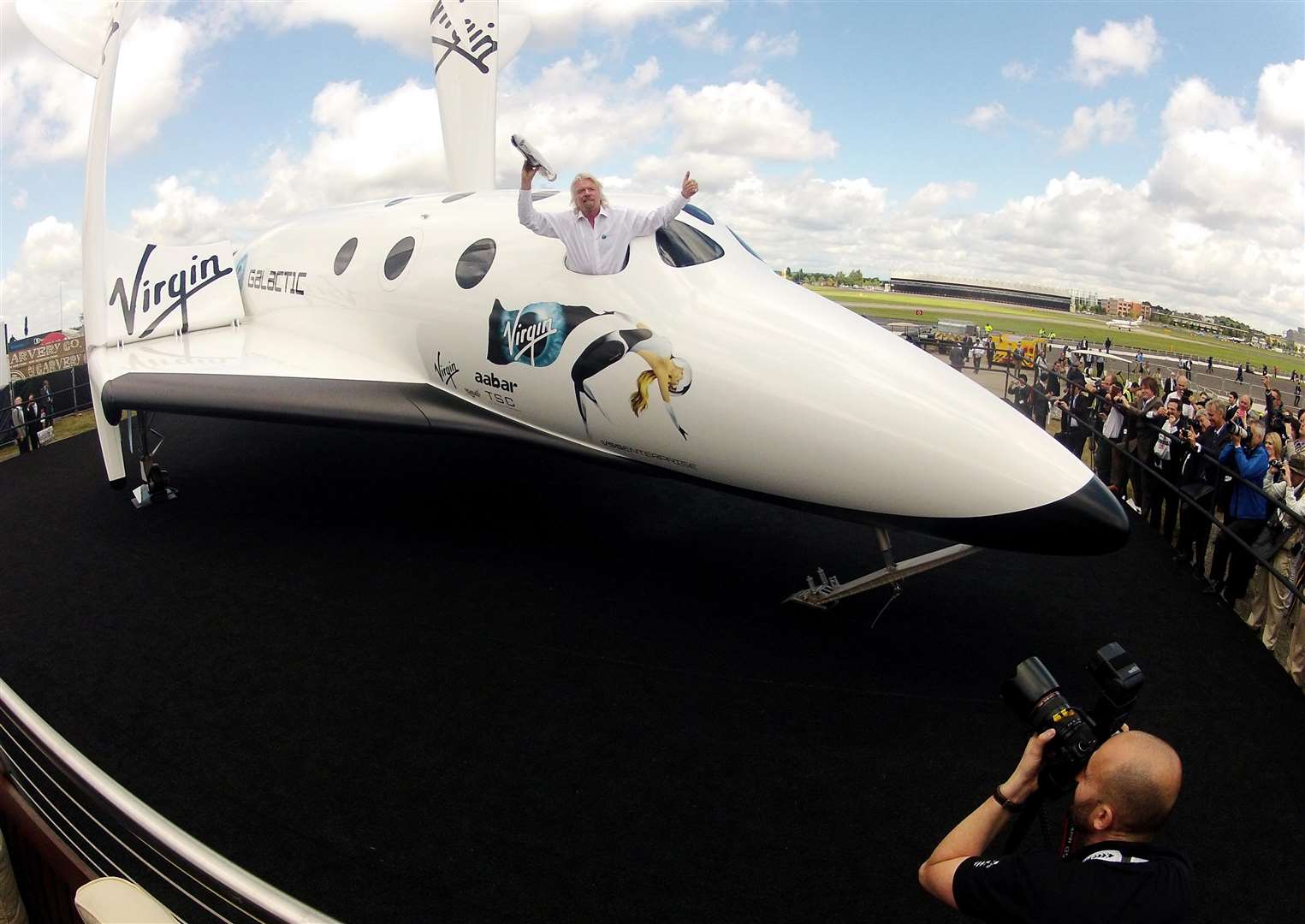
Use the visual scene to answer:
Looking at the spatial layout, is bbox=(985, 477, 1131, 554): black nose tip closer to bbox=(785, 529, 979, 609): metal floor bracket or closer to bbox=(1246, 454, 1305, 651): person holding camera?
bbox=(785, 529, 979, 609): metal floor bracket

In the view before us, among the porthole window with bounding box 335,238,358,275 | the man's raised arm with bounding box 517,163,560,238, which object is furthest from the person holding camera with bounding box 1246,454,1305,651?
the porthole window with bounding box 335,238,358,275

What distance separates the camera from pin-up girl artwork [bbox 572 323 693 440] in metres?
5.61

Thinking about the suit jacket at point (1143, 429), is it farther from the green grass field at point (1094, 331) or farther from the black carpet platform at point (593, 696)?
the green grass field at point (1094, 331)

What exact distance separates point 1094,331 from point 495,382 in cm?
8699

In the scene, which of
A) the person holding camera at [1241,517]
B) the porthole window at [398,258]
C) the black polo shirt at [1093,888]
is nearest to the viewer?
the black polo shirt at [1093,888]

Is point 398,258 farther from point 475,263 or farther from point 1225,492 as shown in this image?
point 1225,492

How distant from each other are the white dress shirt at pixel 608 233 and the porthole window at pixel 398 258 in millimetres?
2130

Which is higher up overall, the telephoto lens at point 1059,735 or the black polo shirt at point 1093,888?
the telephoto lens at point 1059,735

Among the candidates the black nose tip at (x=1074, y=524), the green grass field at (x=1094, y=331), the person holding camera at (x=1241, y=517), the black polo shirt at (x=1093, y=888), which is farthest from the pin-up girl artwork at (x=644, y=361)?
the green grass field at (x=1094, y=331)

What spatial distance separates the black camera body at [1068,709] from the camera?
2.22m

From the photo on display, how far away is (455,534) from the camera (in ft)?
27.6

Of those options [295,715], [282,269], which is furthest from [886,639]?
[282,269]

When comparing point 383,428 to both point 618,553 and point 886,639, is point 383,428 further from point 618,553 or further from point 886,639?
point 886,639

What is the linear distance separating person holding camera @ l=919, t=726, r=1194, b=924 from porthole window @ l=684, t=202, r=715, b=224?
208 inches
